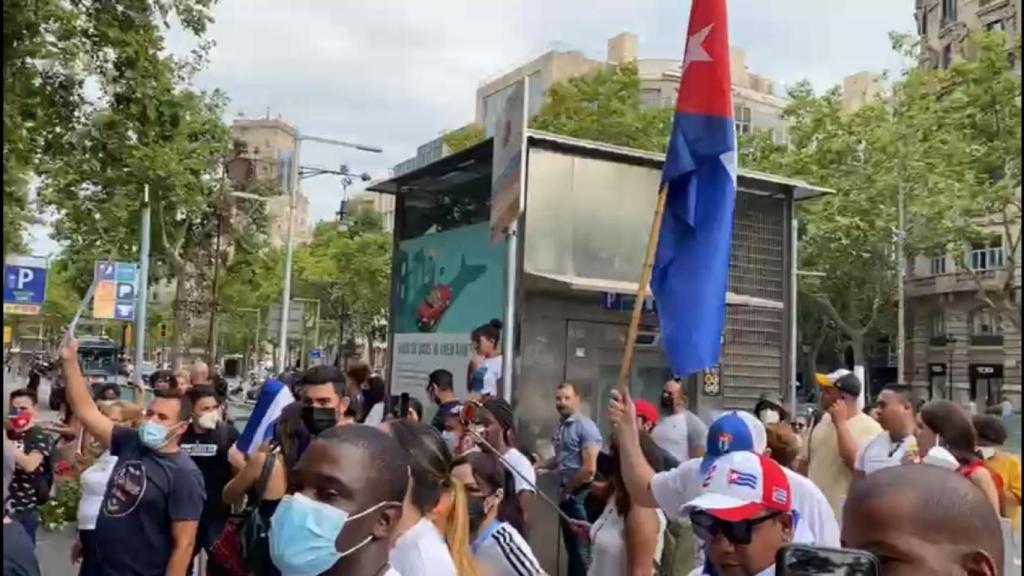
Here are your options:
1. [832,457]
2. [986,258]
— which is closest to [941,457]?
[832,457]

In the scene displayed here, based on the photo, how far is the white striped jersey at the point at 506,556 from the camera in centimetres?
390

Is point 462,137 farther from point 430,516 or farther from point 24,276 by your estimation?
point 430,516

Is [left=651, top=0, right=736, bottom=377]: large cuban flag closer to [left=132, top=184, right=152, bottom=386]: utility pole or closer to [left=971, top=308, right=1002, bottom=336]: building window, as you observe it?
[left=132, top=184, right=152, bottom=386]: utility pole

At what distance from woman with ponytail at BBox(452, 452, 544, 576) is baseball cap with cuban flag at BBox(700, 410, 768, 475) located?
0.71 metres

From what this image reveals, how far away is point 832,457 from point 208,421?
3.81 meters

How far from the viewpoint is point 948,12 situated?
1874 inches

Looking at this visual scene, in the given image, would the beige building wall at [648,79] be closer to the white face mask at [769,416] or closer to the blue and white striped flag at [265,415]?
the white face mask at [769,416]

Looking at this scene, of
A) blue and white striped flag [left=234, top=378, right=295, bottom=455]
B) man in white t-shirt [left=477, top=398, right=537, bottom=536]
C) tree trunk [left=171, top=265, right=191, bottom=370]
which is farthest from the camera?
tree trunk [left=171, top=265, right=191, bottom=370]

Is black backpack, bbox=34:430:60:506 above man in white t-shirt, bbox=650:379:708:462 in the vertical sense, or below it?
below

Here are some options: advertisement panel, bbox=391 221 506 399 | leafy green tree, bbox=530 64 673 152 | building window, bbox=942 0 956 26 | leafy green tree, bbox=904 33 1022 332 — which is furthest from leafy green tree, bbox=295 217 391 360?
advertisement panel, bbox=391 221 506 399

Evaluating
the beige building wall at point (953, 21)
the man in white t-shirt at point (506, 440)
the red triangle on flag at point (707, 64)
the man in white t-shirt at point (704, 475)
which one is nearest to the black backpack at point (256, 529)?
the man in white t-shirt at point (506, 440)

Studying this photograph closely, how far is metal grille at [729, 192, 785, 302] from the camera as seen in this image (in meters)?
10.4

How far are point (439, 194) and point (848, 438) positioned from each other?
18.5 ft

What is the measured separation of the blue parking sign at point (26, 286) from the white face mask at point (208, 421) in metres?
3.47
